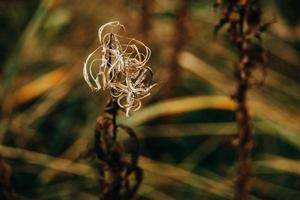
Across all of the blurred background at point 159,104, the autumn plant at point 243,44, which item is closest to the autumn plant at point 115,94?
the autumn plant at point 243,44

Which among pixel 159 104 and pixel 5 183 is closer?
pixel 5 183

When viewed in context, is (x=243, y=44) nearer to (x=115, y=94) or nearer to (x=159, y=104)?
(x=115, y=94)

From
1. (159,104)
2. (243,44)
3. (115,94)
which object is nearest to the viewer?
(115,94)

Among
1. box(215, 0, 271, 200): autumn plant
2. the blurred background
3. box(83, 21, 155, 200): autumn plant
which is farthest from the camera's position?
the blurred background

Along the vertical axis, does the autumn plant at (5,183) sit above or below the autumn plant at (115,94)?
below

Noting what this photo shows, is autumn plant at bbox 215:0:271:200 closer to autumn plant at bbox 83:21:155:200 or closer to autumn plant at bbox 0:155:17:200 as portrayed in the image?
autumn plant at bbox 83:21:155:200

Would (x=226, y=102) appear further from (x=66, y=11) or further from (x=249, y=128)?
(x=66, y=11)

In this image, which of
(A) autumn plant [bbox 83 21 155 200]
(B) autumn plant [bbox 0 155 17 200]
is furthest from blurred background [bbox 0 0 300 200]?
(A) autumn plant [bbox 83 21 155 200]

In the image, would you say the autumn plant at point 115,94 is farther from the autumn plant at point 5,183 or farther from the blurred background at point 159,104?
the blurred background at point 159,104

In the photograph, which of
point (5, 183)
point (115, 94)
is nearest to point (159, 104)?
point (5, 183)
